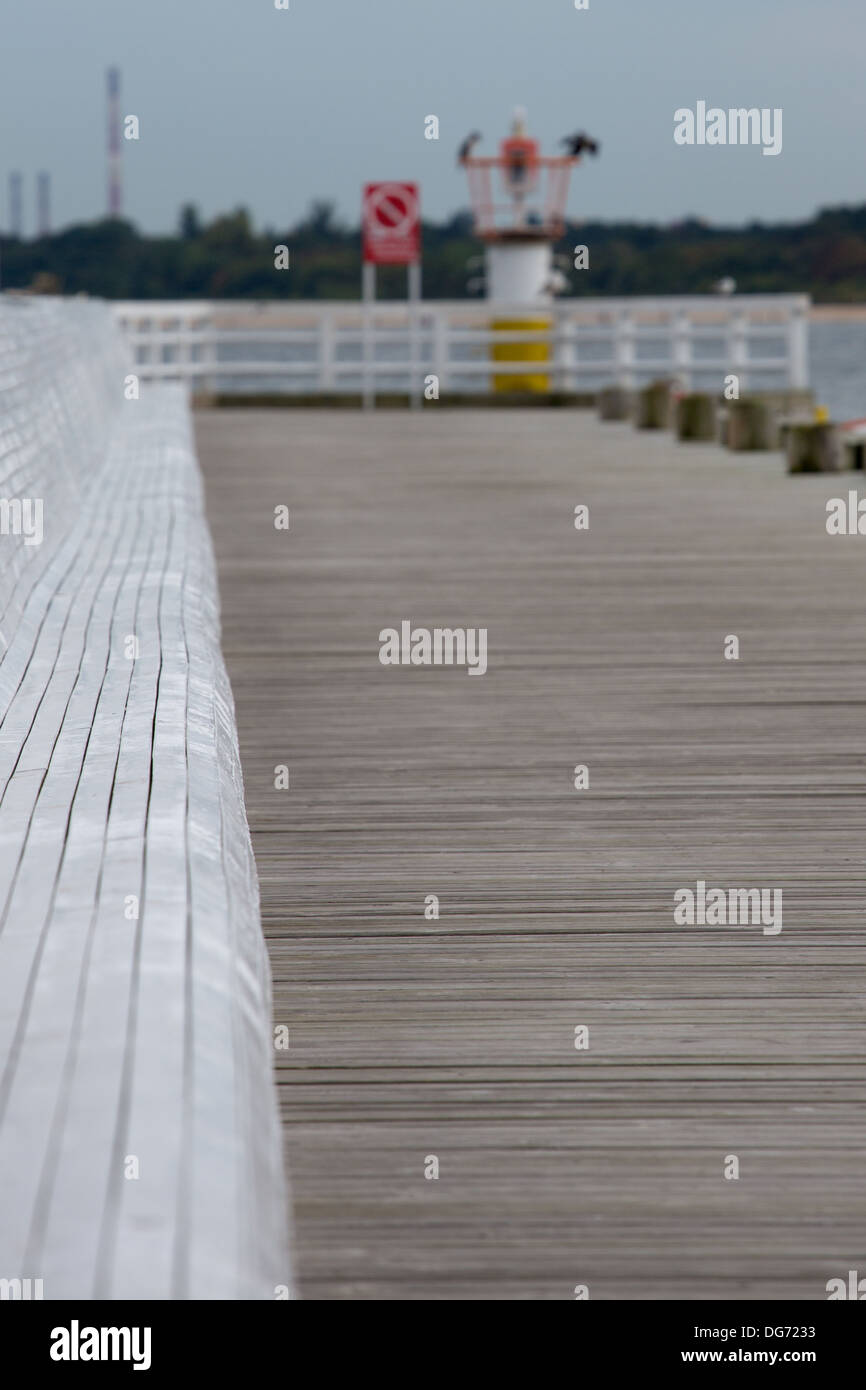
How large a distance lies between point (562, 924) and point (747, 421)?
1290cm

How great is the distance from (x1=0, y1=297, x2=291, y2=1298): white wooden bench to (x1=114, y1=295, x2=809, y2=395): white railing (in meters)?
18.4

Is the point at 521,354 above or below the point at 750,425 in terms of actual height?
above

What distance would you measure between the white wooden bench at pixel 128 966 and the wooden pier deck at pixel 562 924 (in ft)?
1.13

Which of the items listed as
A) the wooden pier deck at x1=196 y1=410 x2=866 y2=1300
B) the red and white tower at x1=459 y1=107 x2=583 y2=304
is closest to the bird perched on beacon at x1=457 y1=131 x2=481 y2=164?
the red and white tower at x1=459 y1=107 x2=583 y2=304

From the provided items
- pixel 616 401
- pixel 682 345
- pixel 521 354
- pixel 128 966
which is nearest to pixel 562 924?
pixel 128 966

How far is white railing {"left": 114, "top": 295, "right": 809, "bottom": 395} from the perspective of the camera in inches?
945

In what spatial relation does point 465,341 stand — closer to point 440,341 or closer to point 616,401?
point 440,341

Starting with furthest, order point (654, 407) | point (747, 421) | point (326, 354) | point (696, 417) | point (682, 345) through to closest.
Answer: point (682, 345), point (326, 354), point (654, 407), point (696, 417), point (747, 421)

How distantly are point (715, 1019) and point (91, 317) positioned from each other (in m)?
13.0

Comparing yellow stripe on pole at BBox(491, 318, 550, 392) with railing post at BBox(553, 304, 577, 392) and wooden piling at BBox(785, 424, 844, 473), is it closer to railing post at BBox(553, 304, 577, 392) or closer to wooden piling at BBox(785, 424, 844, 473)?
railing post at BBox(553, 304, 577, 392)

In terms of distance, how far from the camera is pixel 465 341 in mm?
24953
